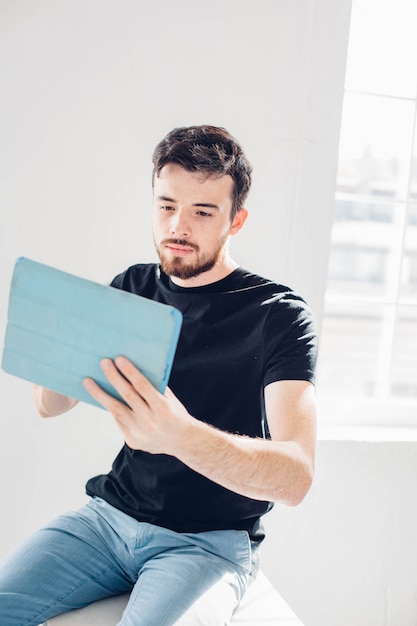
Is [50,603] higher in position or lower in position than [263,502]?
lower

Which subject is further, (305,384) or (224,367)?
(224,367)

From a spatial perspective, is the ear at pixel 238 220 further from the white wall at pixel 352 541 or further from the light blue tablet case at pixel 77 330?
the white wall at pixel 352 541

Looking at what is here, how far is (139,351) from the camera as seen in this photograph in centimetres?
117

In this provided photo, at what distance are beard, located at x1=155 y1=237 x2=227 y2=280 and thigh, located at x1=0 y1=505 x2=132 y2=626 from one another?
60cm

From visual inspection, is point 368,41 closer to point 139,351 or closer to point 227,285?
point 227,285

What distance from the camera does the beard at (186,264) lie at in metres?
1.70

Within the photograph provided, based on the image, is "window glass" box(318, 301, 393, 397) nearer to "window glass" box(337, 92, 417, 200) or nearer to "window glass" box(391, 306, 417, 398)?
"window glass" box(391, 306, 417, 398)

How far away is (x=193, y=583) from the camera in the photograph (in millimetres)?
1447

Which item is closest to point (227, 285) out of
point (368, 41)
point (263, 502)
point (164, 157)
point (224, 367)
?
point (224, 367)

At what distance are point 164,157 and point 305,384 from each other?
2.08 feet

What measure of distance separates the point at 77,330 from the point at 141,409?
17 centimetres

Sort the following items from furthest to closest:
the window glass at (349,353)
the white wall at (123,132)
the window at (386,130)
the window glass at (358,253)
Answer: the window glass at (358,253) < the window glass at (349,353) < the window at (386,130) < the white wall at (123,132)

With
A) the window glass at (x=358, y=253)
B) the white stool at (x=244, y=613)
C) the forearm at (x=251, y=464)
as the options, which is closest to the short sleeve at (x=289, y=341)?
the forearm at (x=251, y=464)

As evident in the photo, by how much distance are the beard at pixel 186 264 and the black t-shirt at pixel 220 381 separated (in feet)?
0.16
